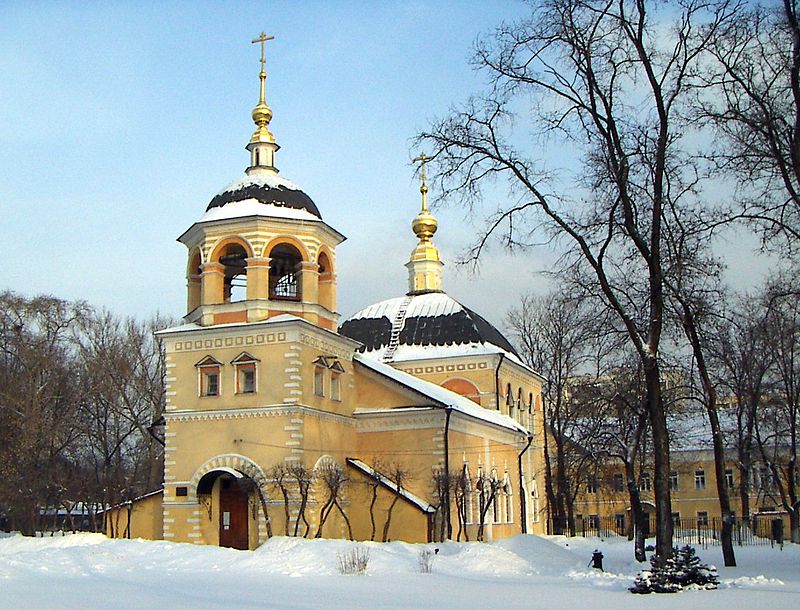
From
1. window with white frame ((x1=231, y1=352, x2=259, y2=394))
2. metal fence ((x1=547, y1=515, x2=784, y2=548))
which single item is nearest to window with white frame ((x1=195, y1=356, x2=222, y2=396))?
window with white frame ((x1=231, y1=352, x2=259, y2=394))

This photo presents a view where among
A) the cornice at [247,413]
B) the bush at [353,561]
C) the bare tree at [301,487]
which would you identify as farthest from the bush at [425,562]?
the cornice at [247,413]

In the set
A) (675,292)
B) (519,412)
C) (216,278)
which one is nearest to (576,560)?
(675,292)

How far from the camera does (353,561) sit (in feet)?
58.3

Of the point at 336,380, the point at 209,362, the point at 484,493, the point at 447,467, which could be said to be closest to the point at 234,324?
the point at 209,362

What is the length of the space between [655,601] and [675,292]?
21.6ft

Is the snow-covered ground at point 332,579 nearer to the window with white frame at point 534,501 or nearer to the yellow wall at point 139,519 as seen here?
the yellow wall at point 139,519

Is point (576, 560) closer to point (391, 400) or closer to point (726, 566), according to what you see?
point (726, 566)

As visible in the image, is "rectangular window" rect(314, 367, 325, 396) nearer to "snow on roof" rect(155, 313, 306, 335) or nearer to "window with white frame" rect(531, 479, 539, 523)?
"snow on roof" rect(155, 313, 306, 335)

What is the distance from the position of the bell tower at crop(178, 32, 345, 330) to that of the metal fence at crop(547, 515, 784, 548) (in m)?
15.0

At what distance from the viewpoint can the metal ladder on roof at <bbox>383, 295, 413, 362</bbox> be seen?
3812cm

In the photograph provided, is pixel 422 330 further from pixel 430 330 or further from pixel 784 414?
pixel 784 414

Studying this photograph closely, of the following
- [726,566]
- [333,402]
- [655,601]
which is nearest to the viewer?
[655,601]

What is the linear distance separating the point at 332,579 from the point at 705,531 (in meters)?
32.1

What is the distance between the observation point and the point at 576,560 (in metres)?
21.9
